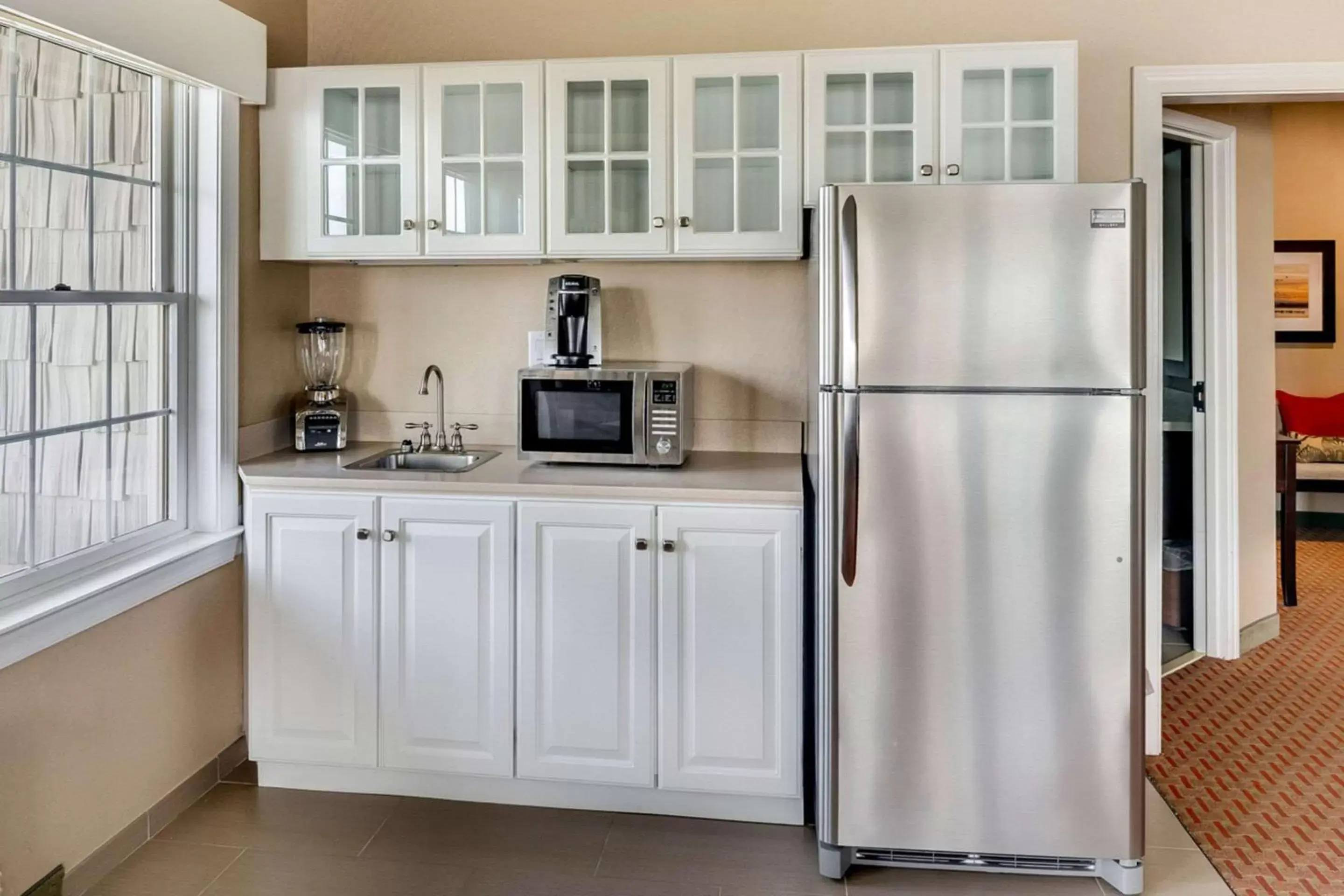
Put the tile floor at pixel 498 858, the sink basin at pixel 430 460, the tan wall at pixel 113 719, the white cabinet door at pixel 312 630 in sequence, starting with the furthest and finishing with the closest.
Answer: the sink basin at pixel 430 460 < the white cabinet door at pixel 312 630 < the tile floor at pixel 498 858 < the tan wall at pixel 113 719

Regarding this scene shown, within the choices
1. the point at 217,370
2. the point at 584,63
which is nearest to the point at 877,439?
the point at 584,63

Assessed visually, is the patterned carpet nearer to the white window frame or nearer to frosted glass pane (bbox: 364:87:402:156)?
the white window frame

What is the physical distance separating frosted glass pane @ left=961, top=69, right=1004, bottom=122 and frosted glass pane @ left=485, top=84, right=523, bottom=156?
3.98 feet

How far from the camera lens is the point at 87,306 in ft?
7.83

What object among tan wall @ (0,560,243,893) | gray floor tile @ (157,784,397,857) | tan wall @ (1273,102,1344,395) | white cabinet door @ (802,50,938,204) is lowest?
gray floor tile @ (157,784,397,857)

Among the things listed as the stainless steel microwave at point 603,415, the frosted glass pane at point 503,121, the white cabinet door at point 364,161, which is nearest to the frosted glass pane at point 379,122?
the white cabinet door at point 364,161

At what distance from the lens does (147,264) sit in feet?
8.61

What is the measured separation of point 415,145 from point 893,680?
1949 millimetres

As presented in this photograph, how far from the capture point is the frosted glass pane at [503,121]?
2836 millimetres

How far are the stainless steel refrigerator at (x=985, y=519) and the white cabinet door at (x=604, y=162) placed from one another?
667 mm

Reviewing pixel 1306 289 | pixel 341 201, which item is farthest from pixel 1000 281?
pixel 1306 289

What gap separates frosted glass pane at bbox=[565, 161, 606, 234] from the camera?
9.23 ft

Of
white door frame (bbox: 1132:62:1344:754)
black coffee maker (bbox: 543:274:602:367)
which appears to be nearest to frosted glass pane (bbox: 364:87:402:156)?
black coffee maker (bbox: 543:274:602:367)

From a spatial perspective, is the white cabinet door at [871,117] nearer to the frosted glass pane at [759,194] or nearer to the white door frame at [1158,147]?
the frosted glass pane at [759,194]
